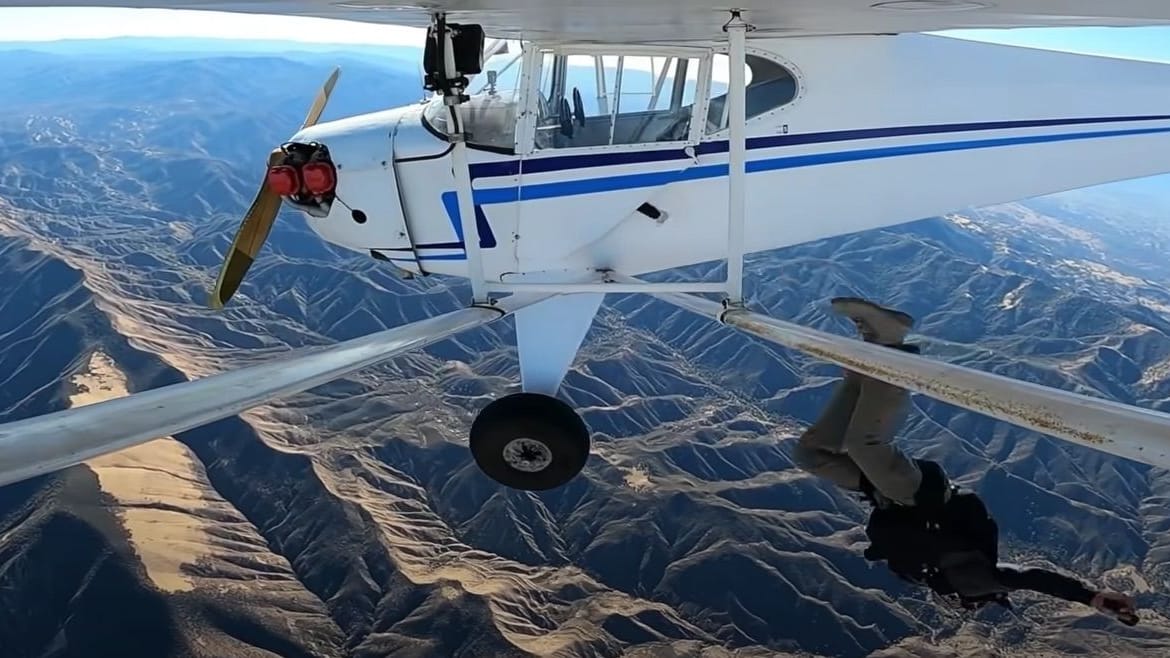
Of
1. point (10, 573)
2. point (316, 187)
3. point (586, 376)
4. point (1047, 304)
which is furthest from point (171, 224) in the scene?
point (316, 187)

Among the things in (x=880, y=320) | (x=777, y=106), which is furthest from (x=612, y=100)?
(x=880, y=320)

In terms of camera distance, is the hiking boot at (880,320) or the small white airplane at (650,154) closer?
the hiking boot at (880,320)

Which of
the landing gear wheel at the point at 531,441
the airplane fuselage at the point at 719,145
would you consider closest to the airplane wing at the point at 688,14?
the airplane fuselage at the point at 719,145

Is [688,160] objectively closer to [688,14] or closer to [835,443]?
[688,14]

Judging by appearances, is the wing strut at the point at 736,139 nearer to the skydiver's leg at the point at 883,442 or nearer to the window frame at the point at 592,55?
the window frame at the point at 592,55

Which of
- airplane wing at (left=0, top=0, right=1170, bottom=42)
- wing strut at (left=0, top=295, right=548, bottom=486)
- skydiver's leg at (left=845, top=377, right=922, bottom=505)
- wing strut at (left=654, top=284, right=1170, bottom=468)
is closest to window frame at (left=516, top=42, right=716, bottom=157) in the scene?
airplane wing at (left=0, top=0, right=1170, bottom=42)
